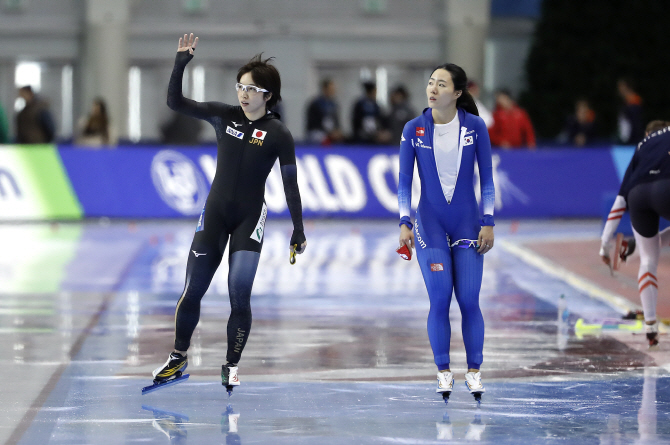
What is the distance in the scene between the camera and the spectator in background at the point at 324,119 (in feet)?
67.9

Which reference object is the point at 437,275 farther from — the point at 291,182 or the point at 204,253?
the point at 204,253

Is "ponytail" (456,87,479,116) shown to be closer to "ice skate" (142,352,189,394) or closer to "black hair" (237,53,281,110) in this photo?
"black hair" (237,53,281,110)

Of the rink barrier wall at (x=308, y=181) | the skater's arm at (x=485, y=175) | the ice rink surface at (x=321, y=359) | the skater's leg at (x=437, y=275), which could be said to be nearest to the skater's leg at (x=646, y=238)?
the ice rink surface at (x=321, y=359)

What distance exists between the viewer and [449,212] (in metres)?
6.93

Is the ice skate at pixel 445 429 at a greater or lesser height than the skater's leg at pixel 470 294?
lesser

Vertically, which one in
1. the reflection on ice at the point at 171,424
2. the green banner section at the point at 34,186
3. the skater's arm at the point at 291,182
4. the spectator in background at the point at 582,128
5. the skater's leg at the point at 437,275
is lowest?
the green banner section at the point at 34,186

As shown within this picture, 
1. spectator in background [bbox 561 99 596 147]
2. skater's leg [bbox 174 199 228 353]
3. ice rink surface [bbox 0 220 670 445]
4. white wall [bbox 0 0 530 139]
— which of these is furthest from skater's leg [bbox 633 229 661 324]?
white wall [bbox 0 0 530 139]

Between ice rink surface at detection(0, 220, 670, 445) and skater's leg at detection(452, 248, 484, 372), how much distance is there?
33 centimetres

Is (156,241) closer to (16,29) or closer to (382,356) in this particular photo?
(382,356)

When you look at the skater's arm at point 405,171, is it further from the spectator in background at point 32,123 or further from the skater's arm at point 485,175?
the spectator in background at point 32,123

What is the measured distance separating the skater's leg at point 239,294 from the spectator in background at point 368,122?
13590mm

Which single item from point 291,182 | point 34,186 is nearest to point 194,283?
point 291,182

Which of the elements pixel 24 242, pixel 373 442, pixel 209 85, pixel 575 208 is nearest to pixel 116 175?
pixel 24 242

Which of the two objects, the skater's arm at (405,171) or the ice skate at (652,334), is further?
the ice skate at (652,334)
